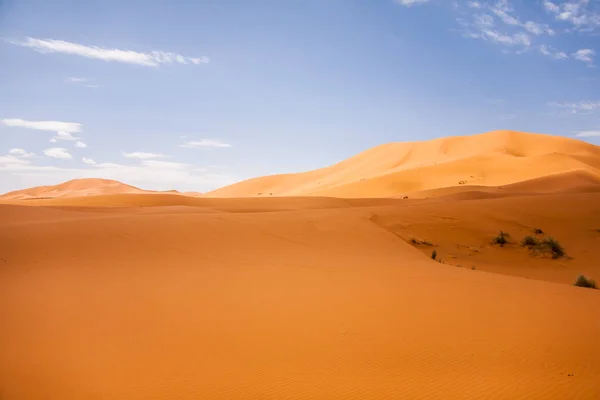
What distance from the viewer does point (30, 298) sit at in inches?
240

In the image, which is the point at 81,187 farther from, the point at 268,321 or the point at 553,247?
the point at 268,321

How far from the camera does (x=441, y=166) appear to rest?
43.5 m

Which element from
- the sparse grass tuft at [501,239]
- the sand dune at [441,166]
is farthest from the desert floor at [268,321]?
the sand dune at [441,166]

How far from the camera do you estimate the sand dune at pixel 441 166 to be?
38.8m

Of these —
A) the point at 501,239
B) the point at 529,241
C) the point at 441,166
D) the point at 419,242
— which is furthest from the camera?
the point at 441,166

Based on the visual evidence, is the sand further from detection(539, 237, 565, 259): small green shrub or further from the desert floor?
detection(539, 237, 565, 259): small green shrub

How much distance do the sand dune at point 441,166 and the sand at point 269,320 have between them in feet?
91.9

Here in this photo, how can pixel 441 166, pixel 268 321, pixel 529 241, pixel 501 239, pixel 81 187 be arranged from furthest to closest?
pixel 81 187
pixel 441 166
pixel 501 239
pixel 529 241
pixel 268 321

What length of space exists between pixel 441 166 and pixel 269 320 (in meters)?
41.0

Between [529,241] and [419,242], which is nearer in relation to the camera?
[419,242]

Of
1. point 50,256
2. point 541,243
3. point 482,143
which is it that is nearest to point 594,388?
point 50,256

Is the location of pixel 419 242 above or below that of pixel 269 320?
above

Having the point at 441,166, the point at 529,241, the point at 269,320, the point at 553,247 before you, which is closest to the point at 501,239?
the point at 529,241

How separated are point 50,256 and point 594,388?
881 cm
